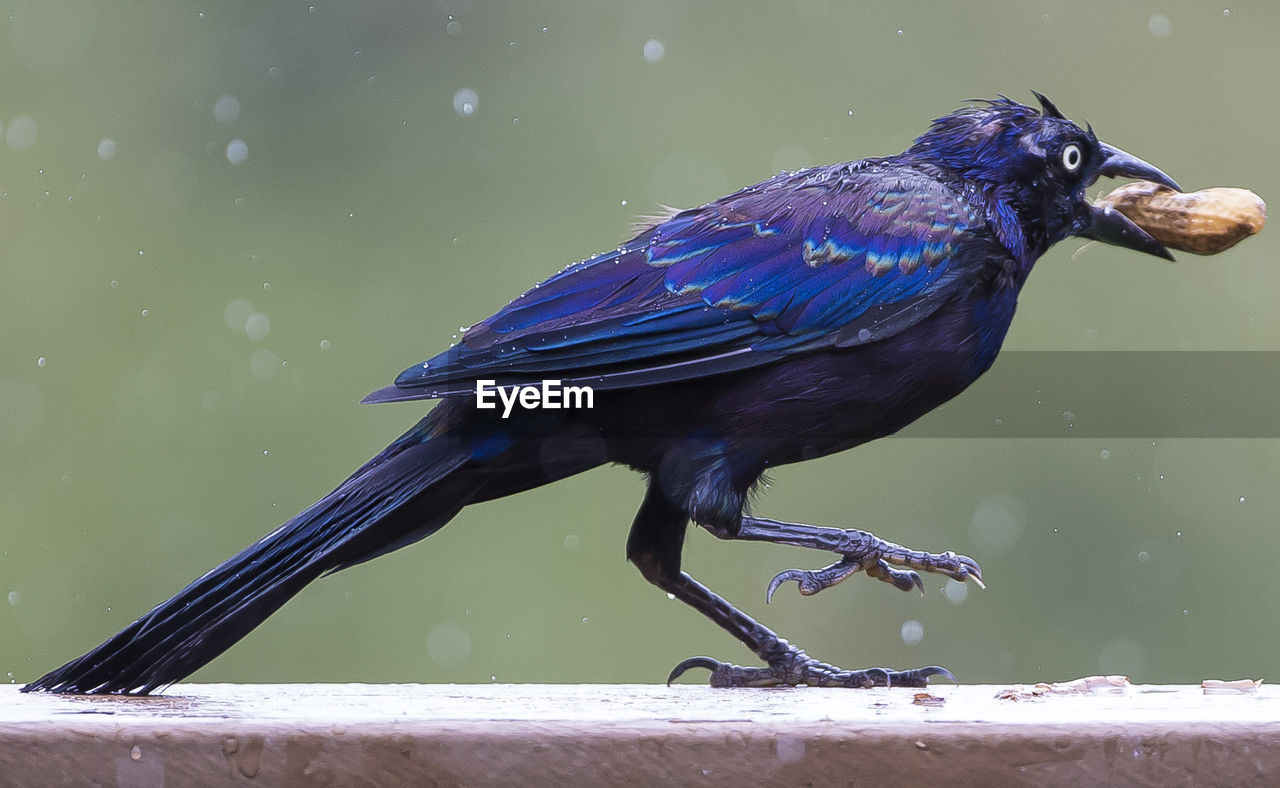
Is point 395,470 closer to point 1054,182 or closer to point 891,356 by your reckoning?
point 891,356

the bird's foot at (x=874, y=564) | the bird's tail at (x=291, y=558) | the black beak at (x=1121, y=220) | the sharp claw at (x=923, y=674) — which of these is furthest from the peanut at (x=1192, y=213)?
the bird's tail at (x=291, y=558)

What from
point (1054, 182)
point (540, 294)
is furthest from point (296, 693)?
point (1054, 182)

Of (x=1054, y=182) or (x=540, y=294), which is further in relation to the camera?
(x=1054, y=182)

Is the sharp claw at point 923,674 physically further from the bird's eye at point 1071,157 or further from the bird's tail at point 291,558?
the bird's eye at point 1071,157

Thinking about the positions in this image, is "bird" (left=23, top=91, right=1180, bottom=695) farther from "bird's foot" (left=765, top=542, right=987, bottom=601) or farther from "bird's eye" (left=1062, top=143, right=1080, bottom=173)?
"bird's eye" (left=1062, top=143, right=1080, bottom=173)

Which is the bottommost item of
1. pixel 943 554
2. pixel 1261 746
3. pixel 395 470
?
pixel 1261 746

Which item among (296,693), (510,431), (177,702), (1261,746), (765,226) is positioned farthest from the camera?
(765,226)
